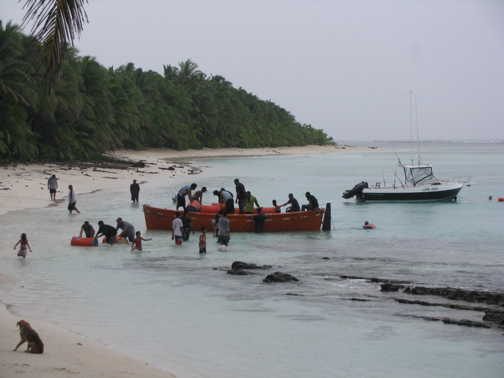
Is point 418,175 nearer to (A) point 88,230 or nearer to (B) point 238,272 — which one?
(A) point 88,230

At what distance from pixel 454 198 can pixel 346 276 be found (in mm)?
26926

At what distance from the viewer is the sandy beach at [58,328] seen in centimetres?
909

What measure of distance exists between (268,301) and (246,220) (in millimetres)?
10117

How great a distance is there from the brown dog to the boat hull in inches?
1301

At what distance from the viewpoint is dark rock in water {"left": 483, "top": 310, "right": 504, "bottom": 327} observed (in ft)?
42.9

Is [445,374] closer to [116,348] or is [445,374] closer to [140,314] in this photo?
[116,348]

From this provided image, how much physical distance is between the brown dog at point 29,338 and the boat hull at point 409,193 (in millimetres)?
33048

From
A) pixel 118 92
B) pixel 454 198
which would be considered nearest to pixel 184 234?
pixel 454 198

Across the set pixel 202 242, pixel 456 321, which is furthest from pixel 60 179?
pixel 456 321

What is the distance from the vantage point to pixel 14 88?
43.8 meters

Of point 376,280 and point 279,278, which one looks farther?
point 376,280

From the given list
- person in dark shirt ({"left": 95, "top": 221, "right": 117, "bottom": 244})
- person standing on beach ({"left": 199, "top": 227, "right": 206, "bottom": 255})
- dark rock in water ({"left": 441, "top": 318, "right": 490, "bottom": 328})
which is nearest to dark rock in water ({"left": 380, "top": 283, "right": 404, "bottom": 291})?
dark rock in water ({"left": 441, "top": 318, "right": 490, "bottom": 328})

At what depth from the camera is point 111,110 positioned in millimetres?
65500

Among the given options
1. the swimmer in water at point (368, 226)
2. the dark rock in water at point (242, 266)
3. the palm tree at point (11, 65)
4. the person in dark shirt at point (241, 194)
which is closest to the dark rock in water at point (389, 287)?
the dark rock in water at point (242, 266)
